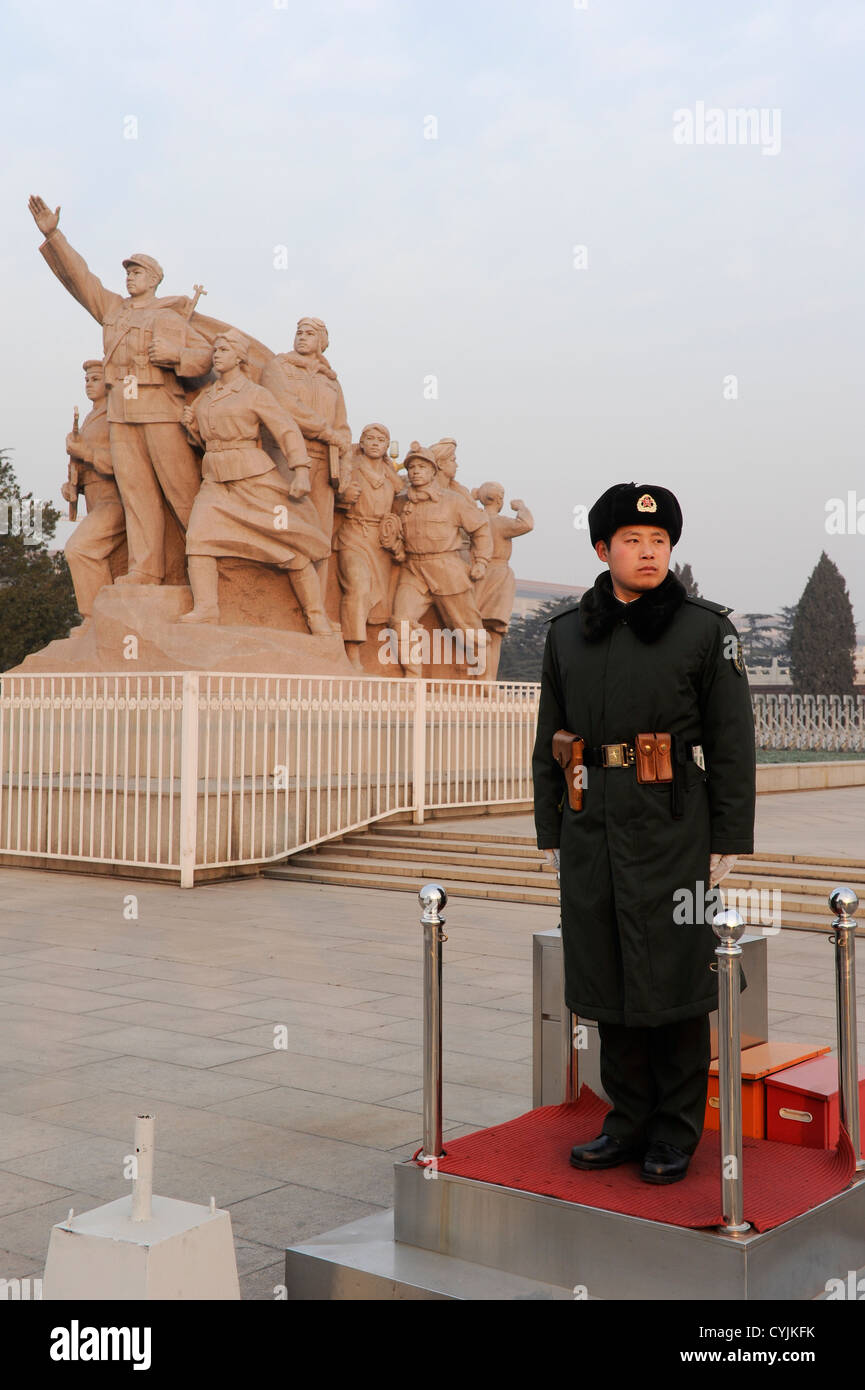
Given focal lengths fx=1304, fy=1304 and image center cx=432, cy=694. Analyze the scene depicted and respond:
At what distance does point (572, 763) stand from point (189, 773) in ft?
21.0

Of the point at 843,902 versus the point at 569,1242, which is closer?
the point at 569,1242

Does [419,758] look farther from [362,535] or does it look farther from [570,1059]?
[570,1059]

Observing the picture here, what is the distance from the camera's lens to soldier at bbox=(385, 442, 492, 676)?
14.9 meters

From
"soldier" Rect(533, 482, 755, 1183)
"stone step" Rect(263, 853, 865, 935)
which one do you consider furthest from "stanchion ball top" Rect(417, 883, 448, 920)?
"stone step" Rect(263, 853, 865, 935)

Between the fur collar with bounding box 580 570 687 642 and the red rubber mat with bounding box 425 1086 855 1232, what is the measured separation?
1157mm

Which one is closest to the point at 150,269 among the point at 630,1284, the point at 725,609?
the point at 725,609

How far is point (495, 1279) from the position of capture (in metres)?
2.69

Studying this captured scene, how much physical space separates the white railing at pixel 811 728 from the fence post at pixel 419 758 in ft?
56.6

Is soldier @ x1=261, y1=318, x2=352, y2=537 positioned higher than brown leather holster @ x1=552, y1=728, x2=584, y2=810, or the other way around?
soldier @ x1=261, y1=318, x2=352, y2=537

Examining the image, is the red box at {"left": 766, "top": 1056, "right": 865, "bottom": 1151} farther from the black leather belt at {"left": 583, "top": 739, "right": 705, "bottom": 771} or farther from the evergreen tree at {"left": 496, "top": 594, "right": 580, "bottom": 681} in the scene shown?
the evergreen tree at {"left": 496, "top": 594, "right": 580, "bottom": 681}

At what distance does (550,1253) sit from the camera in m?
2.67

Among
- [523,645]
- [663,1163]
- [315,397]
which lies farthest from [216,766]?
[523,645]

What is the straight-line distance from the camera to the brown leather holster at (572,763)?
288cm

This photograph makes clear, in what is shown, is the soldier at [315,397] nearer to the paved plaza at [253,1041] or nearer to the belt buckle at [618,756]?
the paved plaza at [253,1041]
